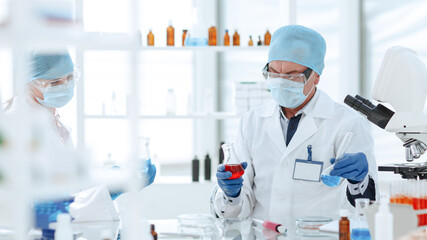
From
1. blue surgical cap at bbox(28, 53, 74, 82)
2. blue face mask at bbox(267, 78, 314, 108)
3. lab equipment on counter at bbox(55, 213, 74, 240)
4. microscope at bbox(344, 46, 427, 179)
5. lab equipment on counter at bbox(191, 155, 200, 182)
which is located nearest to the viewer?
lab equipment on counter at bbox(55, 213, 74, 240)

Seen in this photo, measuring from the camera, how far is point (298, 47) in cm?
247

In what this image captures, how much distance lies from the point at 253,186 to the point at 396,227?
1072 mm

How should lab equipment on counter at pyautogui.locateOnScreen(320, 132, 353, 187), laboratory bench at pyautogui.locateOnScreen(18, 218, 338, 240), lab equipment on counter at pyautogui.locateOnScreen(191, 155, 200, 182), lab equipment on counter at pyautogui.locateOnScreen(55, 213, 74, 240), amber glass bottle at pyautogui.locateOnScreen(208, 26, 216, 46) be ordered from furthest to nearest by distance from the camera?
1. lab equipment on counter at pyautogui.locateOnScreen(191, 155, 200, 182)
2. amber glass bottle at pyautogui.locateOnScreen(208, 26, 216, 46)
3. lab equipment on counter at pyautogui.locateOnScreen(320, 132, 353, 187)
4. laboratory bench at pyautogui.locateOnScreen(18, 218, 338, 240)
5. lab equipment on counter at pyautogui.locateOnScreen(55, 213, 74, 240)

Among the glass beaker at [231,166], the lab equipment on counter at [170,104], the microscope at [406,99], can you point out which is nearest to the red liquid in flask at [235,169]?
the glass beaker at [231,166]

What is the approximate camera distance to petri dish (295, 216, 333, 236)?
1.82m

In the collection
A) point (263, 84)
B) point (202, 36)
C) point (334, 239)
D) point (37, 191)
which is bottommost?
point (334, 239)

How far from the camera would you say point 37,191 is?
2.48 feet

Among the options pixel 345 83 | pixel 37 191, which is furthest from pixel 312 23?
pixel 37 191

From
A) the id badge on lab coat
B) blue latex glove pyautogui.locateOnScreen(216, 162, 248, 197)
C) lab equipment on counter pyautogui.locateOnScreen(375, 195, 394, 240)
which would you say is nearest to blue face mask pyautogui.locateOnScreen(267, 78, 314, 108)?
the id badge on lab coat

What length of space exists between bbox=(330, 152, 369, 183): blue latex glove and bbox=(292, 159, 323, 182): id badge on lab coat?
0.88 ft

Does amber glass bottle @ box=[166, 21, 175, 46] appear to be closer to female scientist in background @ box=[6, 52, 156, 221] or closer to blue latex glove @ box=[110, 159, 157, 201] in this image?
female scientist in background @ box=[6, 52, 156, 221]

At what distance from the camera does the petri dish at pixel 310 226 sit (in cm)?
Answer: 182

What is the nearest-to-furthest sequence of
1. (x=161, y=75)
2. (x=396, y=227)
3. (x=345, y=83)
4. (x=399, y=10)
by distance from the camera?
(x=396, y=227) < (x=399, y=10) < (x=345, y=83) < (x=161, y=75)

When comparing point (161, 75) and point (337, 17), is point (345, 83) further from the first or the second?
point (161, 75)
